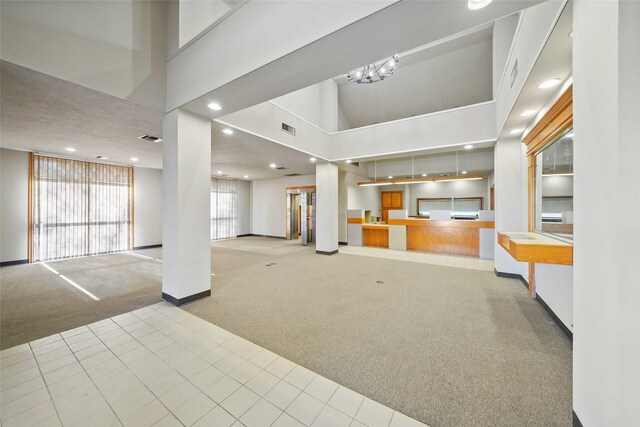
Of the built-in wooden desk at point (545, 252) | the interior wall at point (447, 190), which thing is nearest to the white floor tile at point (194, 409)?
the built-in wooden desk at point (545, 252)

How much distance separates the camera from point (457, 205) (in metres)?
10.3

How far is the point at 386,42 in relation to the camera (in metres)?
1.92

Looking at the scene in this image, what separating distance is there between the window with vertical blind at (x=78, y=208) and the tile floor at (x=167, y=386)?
5.49m

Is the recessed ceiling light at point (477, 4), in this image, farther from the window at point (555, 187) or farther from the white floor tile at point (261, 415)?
the white floor tile at point (261, 415)

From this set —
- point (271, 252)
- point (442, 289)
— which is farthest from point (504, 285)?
point (271, 252)

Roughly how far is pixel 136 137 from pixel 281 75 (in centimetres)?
383

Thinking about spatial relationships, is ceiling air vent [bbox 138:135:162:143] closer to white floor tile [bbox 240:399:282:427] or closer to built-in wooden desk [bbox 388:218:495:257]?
white floor tile [bbox 240:399:282:427]

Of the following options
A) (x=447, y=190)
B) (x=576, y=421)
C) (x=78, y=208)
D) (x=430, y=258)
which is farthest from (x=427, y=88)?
(x=78, y=208)

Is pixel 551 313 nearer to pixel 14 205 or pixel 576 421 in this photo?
pixel 576 421

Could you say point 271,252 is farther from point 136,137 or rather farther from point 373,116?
point 373,116

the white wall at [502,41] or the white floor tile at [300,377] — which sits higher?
the white wall at [502,41]

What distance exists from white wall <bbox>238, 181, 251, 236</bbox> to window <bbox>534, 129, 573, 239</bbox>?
33.7 feet

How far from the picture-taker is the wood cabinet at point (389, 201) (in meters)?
11.3

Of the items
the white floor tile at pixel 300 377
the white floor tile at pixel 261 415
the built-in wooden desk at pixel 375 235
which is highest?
the built-in wooden desk at pixel 375 235
